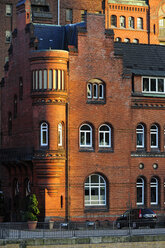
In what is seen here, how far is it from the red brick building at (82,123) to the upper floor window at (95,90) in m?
0.07

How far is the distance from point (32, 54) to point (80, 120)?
6014mm

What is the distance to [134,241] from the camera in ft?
158

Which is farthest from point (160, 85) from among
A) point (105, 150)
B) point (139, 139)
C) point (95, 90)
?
point (105, 150)

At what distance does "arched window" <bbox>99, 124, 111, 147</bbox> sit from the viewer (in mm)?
60656

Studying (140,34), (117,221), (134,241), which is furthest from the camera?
(140,34)

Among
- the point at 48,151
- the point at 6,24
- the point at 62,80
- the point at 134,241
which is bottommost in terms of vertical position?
the point at 134,241

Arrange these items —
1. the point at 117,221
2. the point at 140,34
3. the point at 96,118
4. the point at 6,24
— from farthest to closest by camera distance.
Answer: the point at 140,34
the point at 6,24
the point at 96,118
the point at 117,221

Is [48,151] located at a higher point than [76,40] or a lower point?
lower

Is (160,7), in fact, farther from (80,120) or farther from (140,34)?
(80,120)

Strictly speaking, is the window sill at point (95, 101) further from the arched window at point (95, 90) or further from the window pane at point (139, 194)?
the window pane at point (139, 194)

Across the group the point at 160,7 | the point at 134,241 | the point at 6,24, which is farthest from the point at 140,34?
the point at 134,241

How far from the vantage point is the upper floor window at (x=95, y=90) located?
197 ft

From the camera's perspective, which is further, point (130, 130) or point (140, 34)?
point (140, 34)

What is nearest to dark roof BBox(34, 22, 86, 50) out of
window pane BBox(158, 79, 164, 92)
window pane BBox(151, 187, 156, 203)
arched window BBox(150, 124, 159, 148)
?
window pane BBox(158, 79, 164, 92)
